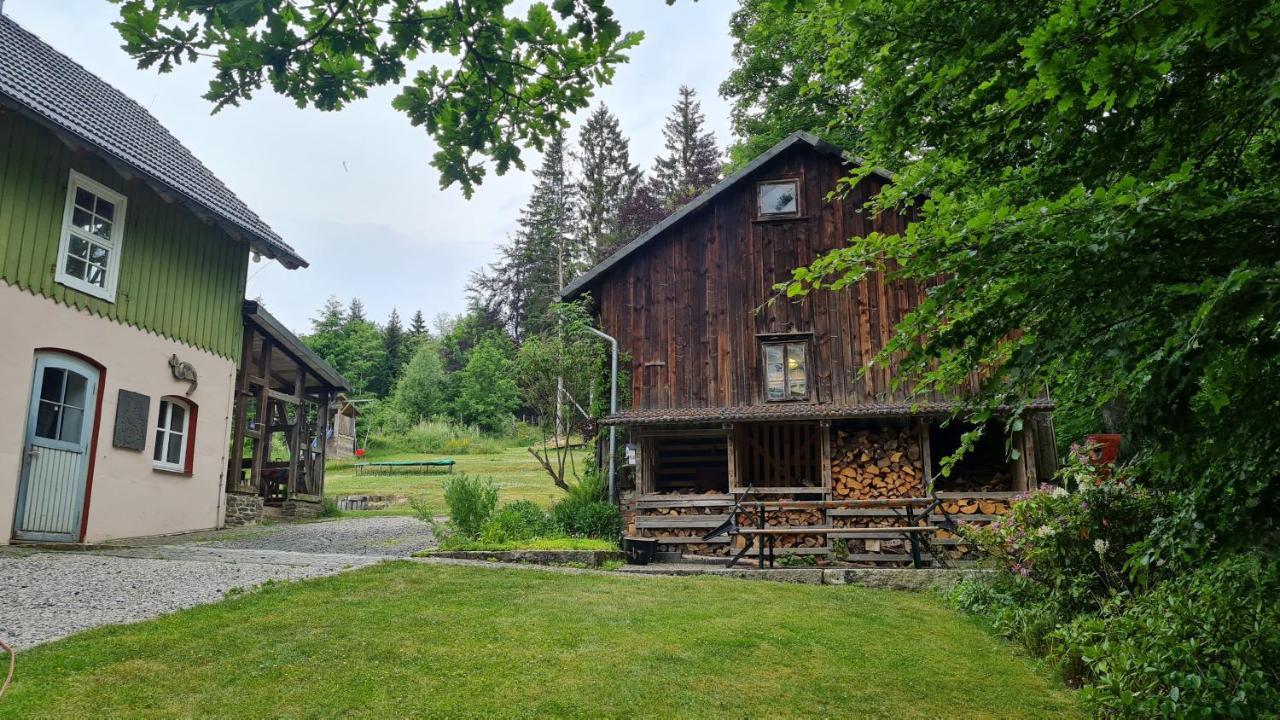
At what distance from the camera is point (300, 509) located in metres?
18.6

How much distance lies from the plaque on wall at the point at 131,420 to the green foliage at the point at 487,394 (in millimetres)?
33123

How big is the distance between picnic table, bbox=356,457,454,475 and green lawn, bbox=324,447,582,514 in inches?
14.6

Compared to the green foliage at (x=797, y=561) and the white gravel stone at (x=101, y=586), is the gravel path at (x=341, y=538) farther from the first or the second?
the green foliage at (x=797, y=561)

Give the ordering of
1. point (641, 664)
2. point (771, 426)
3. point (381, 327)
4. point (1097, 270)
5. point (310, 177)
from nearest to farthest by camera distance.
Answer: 1. point (1097, 270)
2. point (641, 664)
3. point (310, 177)
4. point (771, 426)
5. point (381, 327)

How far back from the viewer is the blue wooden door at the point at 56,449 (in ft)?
33.4

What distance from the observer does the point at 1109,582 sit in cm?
674

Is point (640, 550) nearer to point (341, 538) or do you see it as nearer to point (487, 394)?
point (341, 538)

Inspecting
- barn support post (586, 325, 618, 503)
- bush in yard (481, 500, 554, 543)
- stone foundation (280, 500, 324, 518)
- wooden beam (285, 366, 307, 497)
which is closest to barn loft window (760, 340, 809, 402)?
barn support post (586, 325, 618, 503)

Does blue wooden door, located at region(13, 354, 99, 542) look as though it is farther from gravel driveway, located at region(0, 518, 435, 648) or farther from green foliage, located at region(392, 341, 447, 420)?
green foliage, located at region(392, 341, 447, 420)

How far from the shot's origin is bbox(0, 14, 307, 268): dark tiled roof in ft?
33.7

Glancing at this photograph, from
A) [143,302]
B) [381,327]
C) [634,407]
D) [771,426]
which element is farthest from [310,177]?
[381,327]

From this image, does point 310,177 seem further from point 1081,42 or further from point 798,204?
point 798,204

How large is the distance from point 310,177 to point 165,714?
4791 millimetres

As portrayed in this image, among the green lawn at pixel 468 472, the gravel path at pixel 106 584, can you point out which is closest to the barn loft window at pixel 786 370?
the green lawn at pixel 468 472
